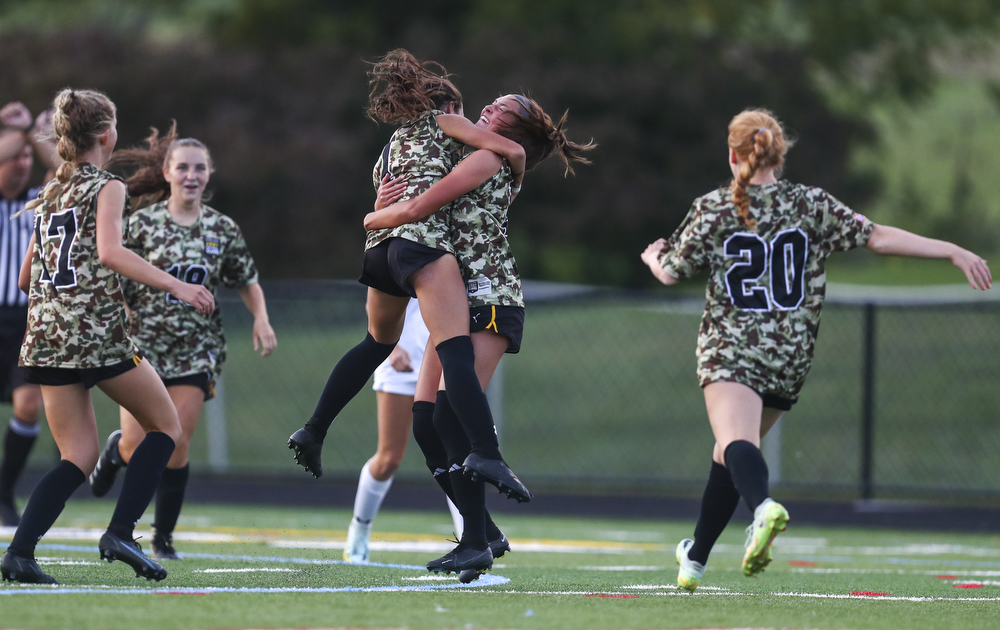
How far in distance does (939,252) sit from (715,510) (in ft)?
4.26

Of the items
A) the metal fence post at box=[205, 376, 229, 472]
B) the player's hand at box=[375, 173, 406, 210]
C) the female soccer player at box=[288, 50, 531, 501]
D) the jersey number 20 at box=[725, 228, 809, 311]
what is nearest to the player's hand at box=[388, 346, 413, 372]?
the female soccer player at box=[288, 50, 531, 501]

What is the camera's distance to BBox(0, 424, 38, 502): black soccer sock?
26.0ft

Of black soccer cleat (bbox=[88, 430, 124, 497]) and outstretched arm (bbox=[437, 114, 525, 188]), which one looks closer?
outstretched arm (bbox=[437, 114, 525, 188])

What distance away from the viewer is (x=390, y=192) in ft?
16.0

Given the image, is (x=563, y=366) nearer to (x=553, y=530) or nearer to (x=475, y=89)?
(x=553, y=530)

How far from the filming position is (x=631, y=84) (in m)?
25.0

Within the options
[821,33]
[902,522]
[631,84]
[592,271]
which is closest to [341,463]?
[902,522]

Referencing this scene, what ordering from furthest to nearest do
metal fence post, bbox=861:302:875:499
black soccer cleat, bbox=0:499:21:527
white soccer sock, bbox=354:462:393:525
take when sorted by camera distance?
metal fence post, bbox=861:302:875:499 < black soccer cleat, bbox=0:499:21:527 < white soccer sock, bbox=354:462:393:525

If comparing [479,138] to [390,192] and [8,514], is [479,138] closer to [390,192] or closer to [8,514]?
[390,192]

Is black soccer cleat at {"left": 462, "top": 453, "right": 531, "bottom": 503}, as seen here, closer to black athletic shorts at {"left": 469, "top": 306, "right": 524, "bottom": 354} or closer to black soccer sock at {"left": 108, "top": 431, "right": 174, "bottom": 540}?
black athletic shorts at {"left": 469, "top": 306, "right": 524, "bottom": 354}

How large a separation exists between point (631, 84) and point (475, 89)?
306cm

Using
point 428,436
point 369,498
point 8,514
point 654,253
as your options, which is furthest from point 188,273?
point 8,514

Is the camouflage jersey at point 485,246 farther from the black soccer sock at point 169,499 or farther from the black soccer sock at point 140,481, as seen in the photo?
the black soccer sock at point 169,499

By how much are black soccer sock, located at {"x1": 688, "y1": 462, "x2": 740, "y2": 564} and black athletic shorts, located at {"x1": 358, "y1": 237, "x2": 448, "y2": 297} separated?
139 cm
